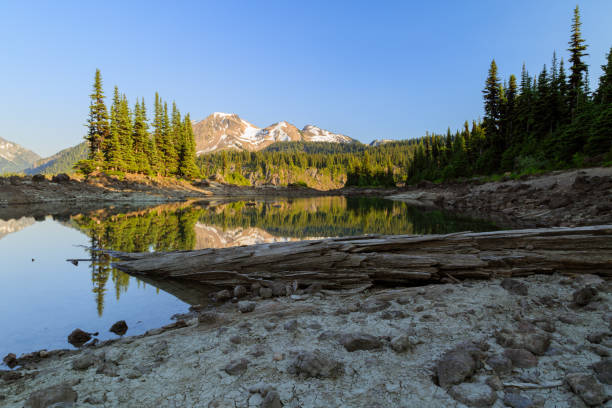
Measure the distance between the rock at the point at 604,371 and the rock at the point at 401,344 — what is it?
5.54 feet

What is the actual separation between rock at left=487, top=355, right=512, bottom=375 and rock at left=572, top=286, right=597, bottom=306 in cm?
239

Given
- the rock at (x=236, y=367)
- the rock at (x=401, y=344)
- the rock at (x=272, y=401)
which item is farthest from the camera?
the rock at (x=401, y=344)

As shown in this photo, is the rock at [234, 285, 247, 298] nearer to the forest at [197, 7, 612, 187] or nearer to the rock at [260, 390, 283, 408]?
the rock at [260, 390, 283, 408]

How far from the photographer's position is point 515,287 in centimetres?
514

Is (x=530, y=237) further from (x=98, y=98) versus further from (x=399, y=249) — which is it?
(x=98, y=98)

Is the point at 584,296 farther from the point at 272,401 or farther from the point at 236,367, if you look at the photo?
the point at 236,367

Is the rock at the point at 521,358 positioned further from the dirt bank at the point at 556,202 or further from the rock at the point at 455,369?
the dirt bank at the point at 556,202

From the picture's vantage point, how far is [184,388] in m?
3.00

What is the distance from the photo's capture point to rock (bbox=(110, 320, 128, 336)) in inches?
203

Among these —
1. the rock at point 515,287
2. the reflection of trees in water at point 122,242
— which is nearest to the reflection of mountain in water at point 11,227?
the reflection of trees in water at point 122,242

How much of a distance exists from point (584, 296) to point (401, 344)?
322cm

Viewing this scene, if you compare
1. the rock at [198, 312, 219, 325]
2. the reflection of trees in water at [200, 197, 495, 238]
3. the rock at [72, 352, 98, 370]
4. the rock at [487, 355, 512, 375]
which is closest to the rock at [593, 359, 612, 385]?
the rock at [487, 355, 512, 375]

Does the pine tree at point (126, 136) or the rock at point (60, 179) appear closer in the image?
the rock at point (60, 179)

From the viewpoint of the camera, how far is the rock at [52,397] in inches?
105
